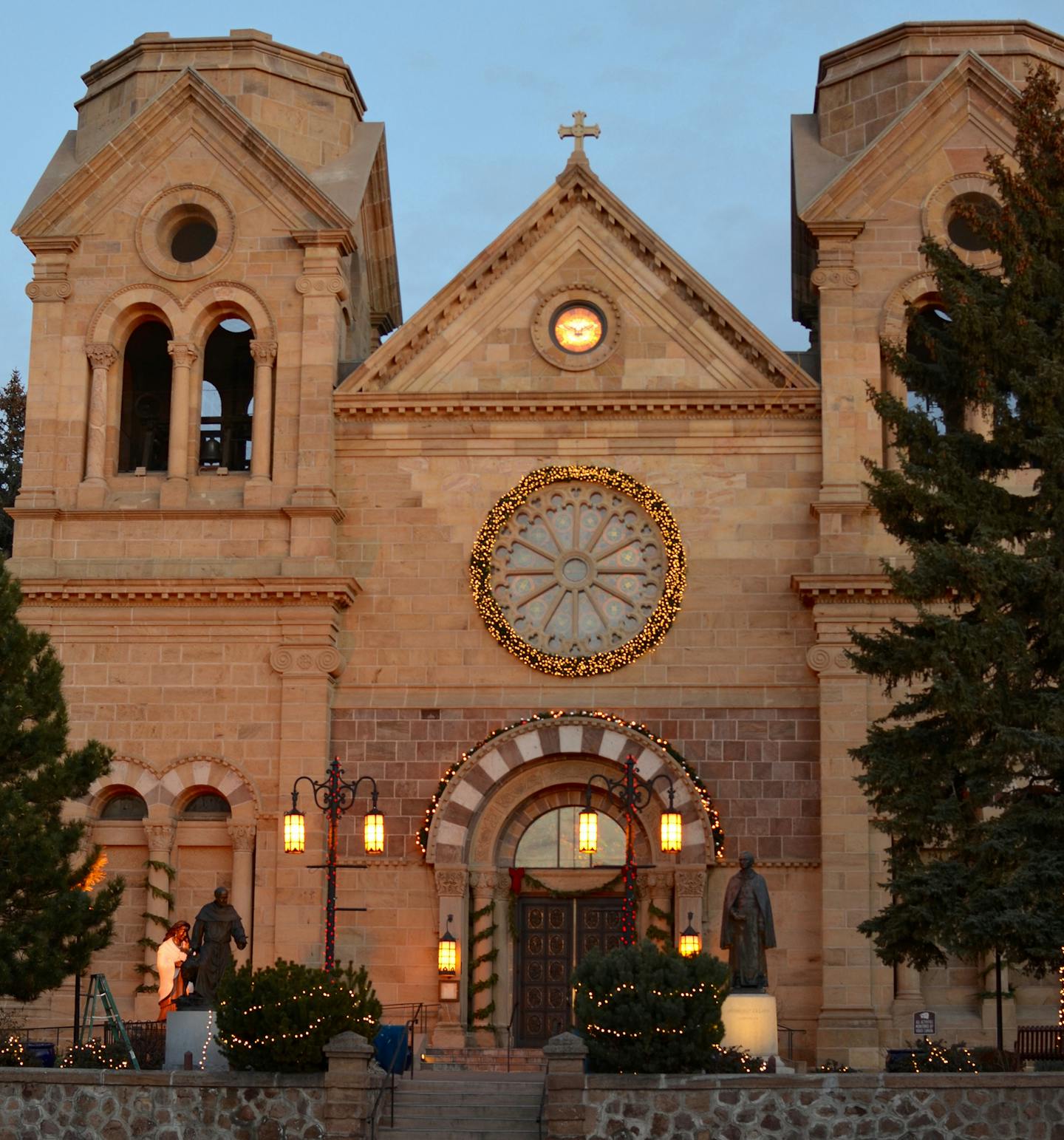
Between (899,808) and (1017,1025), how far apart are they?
301 inches

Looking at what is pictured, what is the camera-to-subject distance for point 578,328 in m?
36.1

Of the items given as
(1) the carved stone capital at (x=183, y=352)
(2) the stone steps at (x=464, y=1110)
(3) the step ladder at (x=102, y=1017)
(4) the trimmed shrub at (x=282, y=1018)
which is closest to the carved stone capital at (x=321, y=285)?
(1) the carved stone capital at (x=183, y=352)

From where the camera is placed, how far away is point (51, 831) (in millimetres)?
28672

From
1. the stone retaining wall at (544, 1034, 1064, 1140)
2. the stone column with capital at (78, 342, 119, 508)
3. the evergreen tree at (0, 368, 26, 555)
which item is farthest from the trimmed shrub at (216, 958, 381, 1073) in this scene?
the evergreen tree at (0, 368, 26, 555)

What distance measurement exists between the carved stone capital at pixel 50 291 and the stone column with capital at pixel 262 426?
11.0ft

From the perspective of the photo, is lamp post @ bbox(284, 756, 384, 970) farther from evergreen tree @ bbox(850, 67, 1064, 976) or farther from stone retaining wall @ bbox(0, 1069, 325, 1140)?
evergreen tree @ bbox(850, 67, 1064, 976)

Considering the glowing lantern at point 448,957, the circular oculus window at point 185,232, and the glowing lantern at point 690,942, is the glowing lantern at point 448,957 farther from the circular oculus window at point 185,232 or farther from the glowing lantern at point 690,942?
the circular oculus window at point 185,232

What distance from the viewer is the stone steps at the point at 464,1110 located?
85.2 feet

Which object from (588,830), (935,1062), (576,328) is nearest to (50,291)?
(576,328)

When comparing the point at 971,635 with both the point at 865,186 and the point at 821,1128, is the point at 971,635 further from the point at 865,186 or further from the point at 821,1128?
the point at 865,186

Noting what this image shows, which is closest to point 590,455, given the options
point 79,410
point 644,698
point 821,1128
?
point 644,698

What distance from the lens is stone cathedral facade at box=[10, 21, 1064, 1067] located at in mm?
33625

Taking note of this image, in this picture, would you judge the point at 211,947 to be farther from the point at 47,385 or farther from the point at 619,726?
the point at 47,385

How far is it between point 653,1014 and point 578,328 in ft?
48.2
